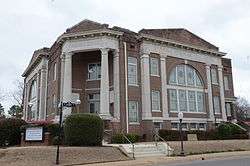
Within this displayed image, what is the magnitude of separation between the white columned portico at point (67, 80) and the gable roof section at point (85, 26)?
2462mm

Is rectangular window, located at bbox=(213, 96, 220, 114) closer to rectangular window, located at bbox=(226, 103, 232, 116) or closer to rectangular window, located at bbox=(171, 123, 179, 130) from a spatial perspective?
rectangular window, located at bbox=(226, 103, 232, 116)

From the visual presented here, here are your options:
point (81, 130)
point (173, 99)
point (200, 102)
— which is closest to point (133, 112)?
point (173, 99)

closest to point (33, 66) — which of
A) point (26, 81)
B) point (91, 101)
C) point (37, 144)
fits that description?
point (26, 81)

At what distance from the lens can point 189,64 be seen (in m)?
39.2

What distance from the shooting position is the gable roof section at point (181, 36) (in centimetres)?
3659

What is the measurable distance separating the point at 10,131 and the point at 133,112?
40.0ft

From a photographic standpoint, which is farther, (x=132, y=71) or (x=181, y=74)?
(x=181, y=74)

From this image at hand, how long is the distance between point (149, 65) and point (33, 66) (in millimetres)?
17827

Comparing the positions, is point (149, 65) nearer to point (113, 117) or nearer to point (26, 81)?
point (113, 117)

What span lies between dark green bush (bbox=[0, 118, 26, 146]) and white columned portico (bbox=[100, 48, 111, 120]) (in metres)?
7.56

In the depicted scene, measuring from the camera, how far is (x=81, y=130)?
2398 centimetres

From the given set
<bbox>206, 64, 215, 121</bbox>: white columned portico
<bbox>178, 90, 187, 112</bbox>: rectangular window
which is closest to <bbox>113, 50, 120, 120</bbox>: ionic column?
<bbox>178, 90, 187, 112</bbox>: rectangular window

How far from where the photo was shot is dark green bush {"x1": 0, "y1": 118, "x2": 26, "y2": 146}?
26250 millimetres

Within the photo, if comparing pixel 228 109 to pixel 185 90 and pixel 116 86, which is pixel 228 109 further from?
pixel 116 86
